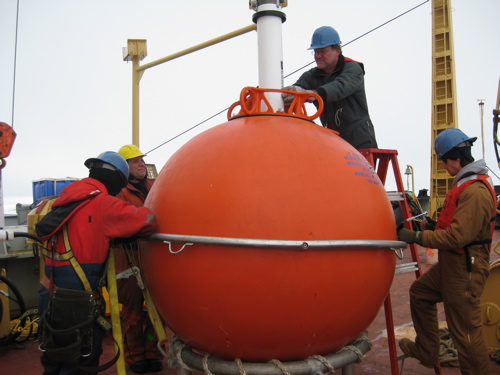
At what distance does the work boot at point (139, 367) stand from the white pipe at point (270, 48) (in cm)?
281

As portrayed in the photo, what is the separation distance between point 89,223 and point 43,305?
1.18 m

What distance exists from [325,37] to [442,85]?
14.0 m

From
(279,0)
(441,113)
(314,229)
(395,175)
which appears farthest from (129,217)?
(441,113)

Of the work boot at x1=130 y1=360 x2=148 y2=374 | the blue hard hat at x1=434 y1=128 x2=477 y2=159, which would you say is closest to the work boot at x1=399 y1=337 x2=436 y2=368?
the blue hard hat at x1=434 y1=128 x2=477 y2=159

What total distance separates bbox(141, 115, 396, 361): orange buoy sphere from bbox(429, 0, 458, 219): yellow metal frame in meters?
13.8

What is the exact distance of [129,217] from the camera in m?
2.71

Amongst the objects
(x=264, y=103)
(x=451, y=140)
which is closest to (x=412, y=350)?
(x=451, y=140)

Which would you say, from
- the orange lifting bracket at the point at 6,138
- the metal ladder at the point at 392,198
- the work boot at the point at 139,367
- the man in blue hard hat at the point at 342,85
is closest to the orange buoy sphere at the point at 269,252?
the metal ladder at the point at 392,198

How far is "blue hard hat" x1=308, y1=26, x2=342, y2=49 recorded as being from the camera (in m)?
3.75

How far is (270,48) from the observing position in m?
3.30

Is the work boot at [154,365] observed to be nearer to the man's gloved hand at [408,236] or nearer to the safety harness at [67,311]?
the safety harness at [67,311]

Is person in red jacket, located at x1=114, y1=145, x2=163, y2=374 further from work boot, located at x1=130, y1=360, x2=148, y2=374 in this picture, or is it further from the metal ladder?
the metal ladder

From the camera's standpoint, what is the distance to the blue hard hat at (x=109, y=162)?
321 cm

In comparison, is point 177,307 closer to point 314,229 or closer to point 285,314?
point 285,314
